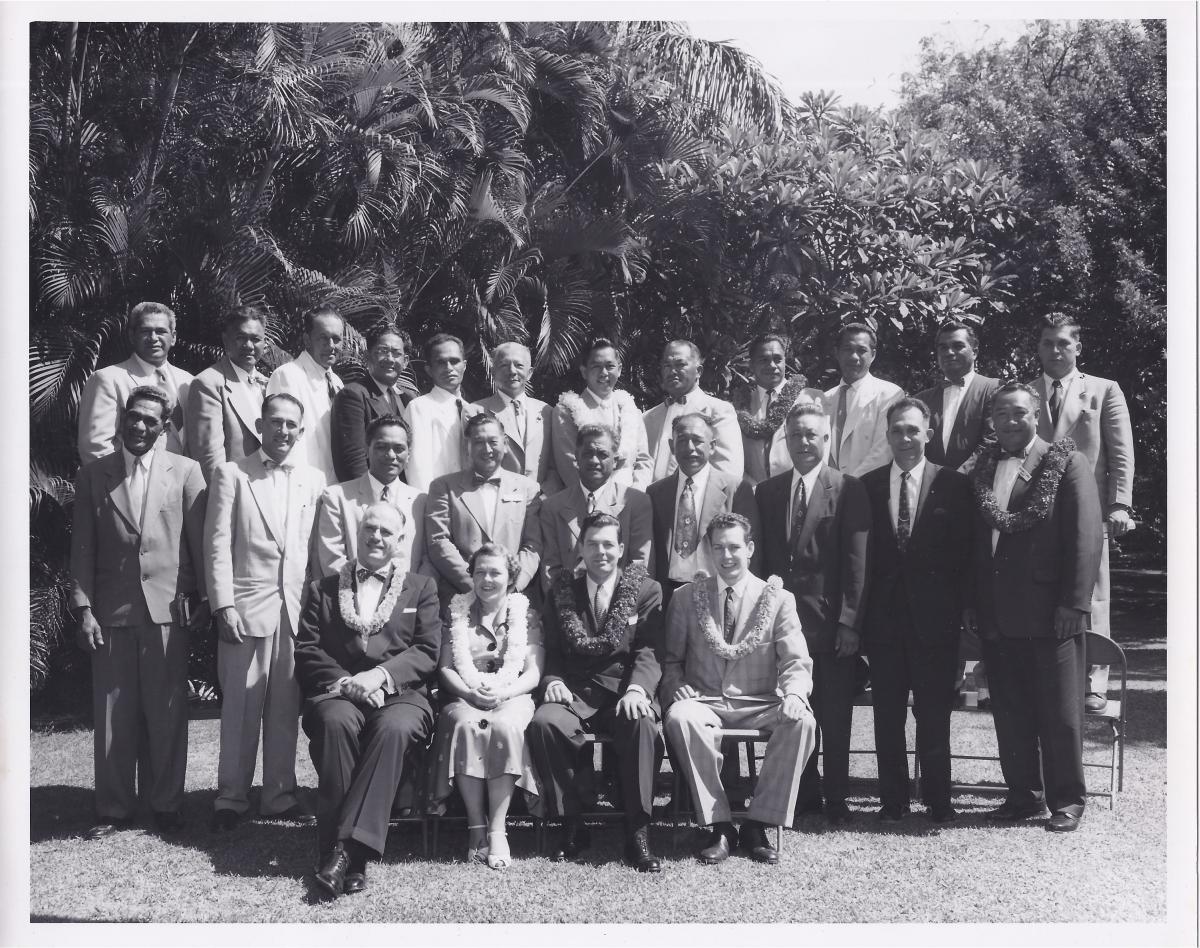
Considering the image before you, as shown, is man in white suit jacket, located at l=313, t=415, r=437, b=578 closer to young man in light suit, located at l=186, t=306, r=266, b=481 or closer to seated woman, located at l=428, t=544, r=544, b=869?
seated woman, located at l=428, t=544, r=544, b=869

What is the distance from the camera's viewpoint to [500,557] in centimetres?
585

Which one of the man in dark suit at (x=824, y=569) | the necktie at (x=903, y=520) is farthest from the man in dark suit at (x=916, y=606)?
the man in dark suit at (x=824, y=569)

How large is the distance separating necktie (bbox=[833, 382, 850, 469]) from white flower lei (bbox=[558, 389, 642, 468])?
1100 mm

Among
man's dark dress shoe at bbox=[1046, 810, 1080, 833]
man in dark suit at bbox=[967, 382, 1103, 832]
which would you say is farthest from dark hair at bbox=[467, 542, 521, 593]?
man's dark dress shoe at bbox=[1046, 810, 1080, 833]

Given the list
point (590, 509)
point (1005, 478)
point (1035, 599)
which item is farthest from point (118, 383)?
point (1035, 599)

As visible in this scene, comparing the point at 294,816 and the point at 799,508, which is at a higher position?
the point at 799,508

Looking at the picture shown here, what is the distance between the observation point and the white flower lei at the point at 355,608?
5730mm

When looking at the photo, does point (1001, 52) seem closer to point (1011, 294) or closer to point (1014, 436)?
point (1011, 294)

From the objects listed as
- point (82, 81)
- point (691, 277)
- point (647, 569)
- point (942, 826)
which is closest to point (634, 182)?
point (691, 277)

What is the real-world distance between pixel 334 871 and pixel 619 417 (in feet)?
9.27

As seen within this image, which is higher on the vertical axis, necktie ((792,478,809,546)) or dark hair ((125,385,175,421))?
dark hair ((125,385,175,421))

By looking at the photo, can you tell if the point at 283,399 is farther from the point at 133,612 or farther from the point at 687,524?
the point at 687,524

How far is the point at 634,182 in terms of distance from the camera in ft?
35.0

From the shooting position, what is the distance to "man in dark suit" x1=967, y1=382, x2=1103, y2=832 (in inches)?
230
